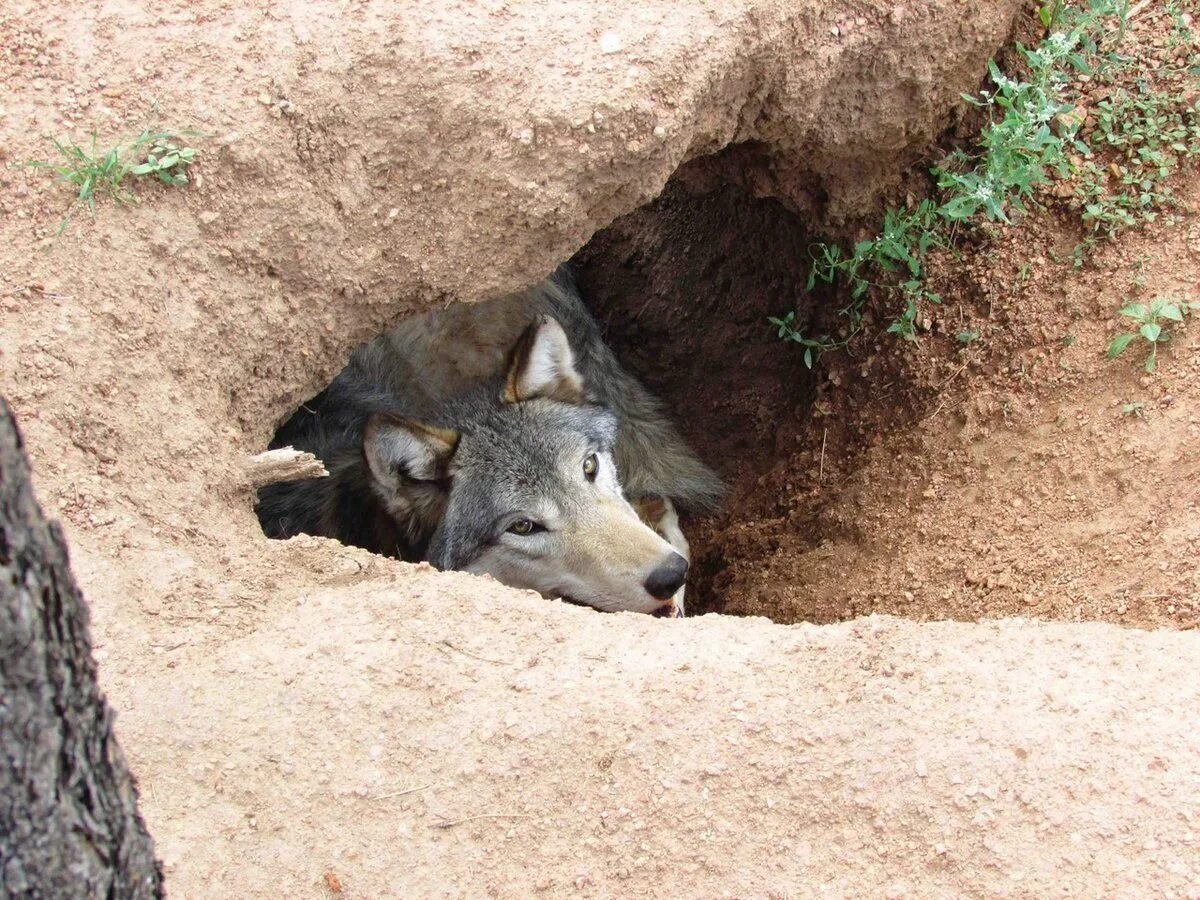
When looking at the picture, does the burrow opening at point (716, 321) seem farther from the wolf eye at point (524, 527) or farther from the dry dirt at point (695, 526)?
the wolf eye at point (524, 527)

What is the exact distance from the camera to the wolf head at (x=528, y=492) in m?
4.72

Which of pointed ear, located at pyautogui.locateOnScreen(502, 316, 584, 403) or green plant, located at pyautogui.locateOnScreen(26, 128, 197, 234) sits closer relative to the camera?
green plant, located at pyautogui.locateOnScreen(26, 128, 197, 234)

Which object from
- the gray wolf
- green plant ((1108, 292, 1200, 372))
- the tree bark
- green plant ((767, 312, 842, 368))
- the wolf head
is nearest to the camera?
the tree bark

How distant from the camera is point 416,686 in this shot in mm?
2840

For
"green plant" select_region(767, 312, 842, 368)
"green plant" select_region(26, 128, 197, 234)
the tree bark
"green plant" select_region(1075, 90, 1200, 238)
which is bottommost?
"green plant" select_region(767, 312, 842, 368)

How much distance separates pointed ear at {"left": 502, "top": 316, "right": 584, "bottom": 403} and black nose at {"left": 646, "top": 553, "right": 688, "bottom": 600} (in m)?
1.15

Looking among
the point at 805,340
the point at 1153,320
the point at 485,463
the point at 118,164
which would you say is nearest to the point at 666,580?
the point at 485,463

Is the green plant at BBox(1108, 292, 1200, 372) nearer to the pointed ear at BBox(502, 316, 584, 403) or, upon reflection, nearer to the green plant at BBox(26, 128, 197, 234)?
the pointed ear at BBox(502, 316, 584, 403)

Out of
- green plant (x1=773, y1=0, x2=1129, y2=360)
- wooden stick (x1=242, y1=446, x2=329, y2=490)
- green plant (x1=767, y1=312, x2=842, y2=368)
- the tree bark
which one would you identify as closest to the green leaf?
green plant (x1=773, y1=0, x2=1129, y2=360)

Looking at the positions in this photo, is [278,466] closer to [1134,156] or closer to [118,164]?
[118,164]

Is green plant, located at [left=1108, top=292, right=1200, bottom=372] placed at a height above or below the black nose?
above

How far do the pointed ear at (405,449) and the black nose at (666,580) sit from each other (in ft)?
3.66

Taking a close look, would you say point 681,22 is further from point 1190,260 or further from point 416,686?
point 416,686

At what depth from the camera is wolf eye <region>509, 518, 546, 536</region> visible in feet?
16.1
